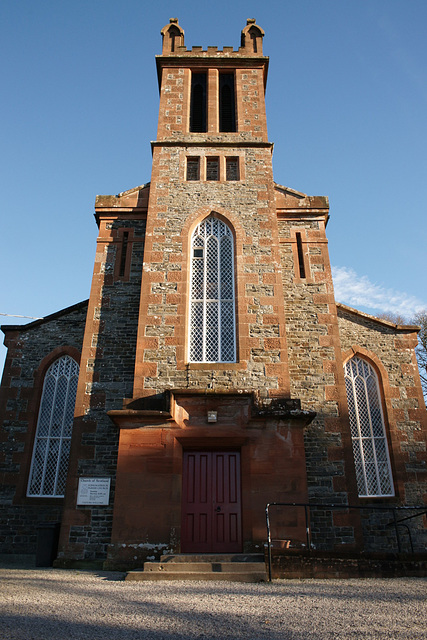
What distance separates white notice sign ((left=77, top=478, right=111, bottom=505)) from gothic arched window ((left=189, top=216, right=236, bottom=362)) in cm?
362

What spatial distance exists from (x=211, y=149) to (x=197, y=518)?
11.0 metres

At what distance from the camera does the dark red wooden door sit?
1041 cm

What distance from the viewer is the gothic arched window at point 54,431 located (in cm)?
1293

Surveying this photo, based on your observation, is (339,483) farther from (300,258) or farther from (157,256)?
(157,256)

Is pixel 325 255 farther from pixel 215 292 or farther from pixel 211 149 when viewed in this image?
pixel 211 149

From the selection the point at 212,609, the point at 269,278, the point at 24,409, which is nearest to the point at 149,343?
the point at 269,278

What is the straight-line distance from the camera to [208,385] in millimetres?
11602

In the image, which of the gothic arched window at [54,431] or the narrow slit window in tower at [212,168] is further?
the narrow slit window in tower at [212,168]

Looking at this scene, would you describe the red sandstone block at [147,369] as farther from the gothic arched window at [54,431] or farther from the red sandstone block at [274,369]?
the gothic arched window at [54,431]

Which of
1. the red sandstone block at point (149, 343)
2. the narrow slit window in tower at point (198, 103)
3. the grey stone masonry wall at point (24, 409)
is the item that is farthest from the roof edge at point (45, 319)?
the narrow slit window in tower at point (198, 103)

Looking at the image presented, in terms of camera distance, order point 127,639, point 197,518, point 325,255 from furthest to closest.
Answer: point 325,255 < point 197,518 < point 127,639

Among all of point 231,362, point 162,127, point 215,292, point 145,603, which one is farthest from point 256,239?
point 145,603

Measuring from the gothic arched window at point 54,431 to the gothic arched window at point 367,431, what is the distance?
7885mm

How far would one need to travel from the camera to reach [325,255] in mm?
14344
